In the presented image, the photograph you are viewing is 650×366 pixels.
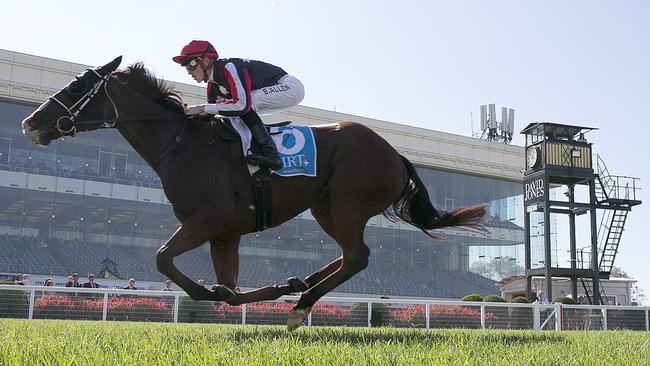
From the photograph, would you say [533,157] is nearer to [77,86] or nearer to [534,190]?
[534,190]

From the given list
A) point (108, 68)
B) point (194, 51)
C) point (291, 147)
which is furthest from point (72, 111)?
point (291, 147)

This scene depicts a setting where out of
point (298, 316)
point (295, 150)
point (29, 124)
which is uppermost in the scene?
point (29, 124)

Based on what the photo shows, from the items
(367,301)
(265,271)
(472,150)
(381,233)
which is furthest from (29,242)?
(472,150)

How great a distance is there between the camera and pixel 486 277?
4512cm

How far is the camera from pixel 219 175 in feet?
16.9

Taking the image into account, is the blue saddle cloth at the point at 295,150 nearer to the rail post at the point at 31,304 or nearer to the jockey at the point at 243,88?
the jockey at the point at 243,88

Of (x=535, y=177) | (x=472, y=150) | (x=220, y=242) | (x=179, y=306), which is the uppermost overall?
(x=472, y=150)

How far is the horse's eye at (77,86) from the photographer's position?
5504 mm

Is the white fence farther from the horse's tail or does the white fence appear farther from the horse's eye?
the horse's eye

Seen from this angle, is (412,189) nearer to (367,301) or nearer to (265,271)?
(367,301)

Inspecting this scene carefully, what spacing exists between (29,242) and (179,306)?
21464mm

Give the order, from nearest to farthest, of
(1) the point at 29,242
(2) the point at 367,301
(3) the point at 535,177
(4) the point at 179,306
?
→ 1. (4) the point at 179,306
2. (2) the point at 367,301
3. (3) the point at 535,177
4. (1) the point at 29,242

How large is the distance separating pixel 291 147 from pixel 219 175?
2.22ft

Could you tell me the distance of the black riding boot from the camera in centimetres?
526
